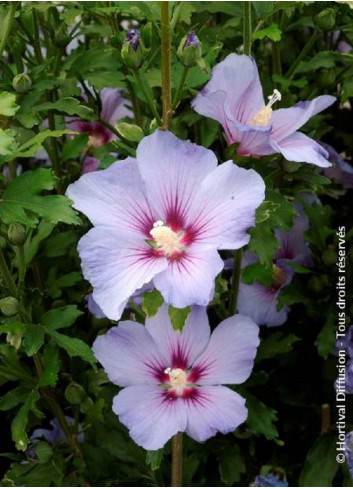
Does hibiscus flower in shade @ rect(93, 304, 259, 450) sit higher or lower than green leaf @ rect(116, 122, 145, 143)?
lower

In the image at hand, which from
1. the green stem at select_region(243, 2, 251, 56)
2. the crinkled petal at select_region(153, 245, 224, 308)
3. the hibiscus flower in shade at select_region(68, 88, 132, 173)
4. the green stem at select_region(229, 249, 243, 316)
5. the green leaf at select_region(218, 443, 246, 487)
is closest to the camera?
the crinkled petal at select_region(153, 245, 224, 308)

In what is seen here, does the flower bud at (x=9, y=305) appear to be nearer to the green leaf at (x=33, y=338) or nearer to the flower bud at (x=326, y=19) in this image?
the green leaf at (x=33, y=338)

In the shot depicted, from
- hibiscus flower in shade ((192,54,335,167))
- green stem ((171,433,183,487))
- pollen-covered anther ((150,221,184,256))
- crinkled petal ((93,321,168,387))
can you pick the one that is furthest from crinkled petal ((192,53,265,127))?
green stem ((171,433,183,487))

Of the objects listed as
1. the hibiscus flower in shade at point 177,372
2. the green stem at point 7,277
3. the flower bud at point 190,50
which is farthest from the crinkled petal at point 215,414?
the flower bud at point 190,50

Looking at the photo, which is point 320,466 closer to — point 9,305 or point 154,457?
point 154,457

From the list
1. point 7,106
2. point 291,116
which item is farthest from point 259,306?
point 7,106

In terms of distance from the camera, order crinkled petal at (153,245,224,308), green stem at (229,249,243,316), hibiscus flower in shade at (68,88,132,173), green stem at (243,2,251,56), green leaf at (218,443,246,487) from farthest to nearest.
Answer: hibiscus flower in shade at (68,88,132,173) → green leaf at (218,443,246,487) → green stem at (229,249,243,316) → green stem at (243,2,251,56) → crinkled petal at (153,245,224,308)

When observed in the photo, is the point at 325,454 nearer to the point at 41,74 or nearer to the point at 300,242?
the point at 300,242

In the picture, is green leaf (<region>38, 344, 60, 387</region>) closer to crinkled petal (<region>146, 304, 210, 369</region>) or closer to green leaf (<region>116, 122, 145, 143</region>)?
crinkled petal (<region>146, 304, 210, 369</region>)

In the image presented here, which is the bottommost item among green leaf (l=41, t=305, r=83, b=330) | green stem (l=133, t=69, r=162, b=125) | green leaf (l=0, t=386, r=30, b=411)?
green leaf (l=0, t=386, r=30, b=411)

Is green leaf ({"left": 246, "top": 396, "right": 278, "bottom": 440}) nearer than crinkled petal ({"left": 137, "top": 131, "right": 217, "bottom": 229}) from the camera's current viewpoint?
No
